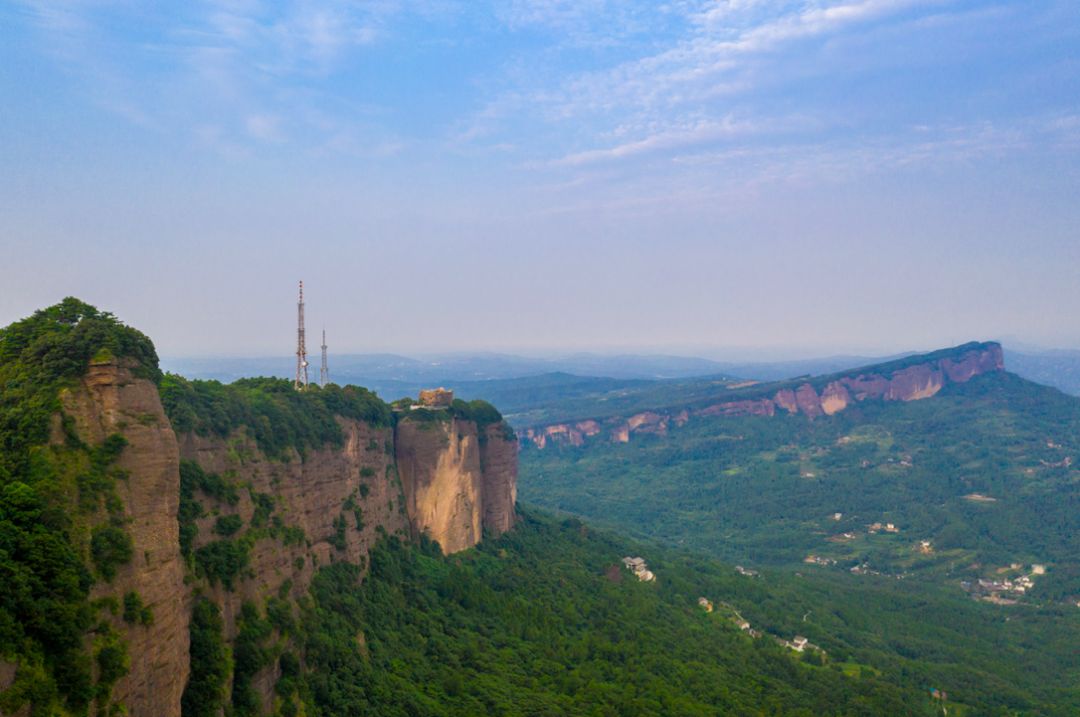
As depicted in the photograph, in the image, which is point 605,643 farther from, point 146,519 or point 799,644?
point 146,519

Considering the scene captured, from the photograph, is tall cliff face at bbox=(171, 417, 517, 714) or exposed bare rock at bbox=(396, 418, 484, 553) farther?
exposed bare rock at bbox=(396, 418, 484, 553)

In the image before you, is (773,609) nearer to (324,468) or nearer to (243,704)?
(324,468)

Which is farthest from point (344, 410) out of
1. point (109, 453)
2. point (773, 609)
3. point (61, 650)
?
point (773, 609)

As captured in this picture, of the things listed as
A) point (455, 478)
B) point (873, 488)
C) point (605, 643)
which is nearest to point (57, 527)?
point (605, 643)

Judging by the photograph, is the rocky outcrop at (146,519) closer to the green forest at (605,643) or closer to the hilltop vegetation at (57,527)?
the hilltop vegetation at (57,527)

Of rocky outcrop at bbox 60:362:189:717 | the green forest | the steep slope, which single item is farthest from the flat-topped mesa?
rocky outcrop at bbox 60:362:189:717

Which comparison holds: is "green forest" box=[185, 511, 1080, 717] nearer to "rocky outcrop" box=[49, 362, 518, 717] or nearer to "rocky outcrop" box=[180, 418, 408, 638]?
"rocky outcrop" box=[180, 418, 408, 638]
